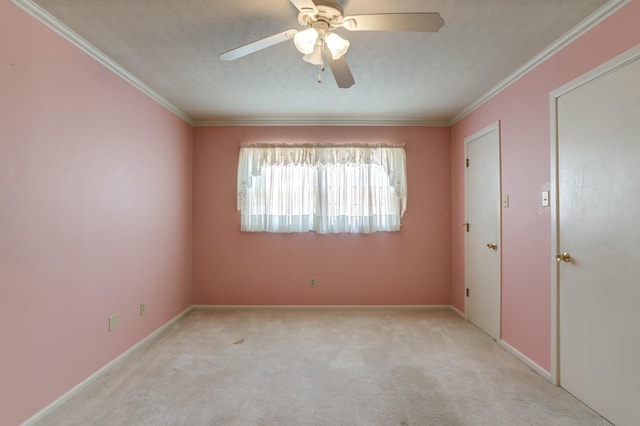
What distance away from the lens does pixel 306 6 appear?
1606 millimetres

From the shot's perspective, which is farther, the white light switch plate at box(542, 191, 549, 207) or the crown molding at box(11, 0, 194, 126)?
the white light switch plate at box(542, 191, 549, 207)

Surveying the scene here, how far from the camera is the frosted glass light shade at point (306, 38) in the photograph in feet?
5.51

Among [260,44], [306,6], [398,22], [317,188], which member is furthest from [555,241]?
[317,188]

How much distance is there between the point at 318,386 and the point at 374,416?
1.61ft

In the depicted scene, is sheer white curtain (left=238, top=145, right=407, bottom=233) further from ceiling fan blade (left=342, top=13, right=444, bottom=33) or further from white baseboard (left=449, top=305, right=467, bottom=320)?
ceiling fan blade (left=342, top=13, right=444, bottom=33)

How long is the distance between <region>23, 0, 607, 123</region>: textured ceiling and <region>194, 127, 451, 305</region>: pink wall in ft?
1.80

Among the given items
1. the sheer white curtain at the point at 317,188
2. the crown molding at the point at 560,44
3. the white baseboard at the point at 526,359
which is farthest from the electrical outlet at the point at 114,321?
the crown molding at the point at 560,44

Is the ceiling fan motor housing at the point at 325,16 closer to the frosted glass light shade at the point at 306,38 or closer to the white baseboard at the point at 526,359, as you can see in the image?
the frosted glass light shade at the point at 306,38

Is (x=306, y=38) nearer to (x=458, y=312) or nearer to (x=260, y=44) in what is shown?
(x=260, y=44)

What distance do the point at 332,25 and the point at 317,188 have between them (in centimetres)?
246

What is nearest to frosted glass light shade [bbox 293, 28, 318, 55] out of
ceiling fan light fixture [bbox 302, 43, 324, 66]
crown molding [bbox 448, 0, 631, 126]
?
ceiling fan light fixture [bbox 302, 43, 324, 66]

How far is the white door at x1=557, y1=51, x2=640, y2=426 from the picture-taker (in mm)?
1754

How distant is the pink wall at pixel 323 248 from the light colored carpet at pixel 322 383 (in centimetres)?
71

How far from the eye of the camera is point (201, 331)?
3.39m
